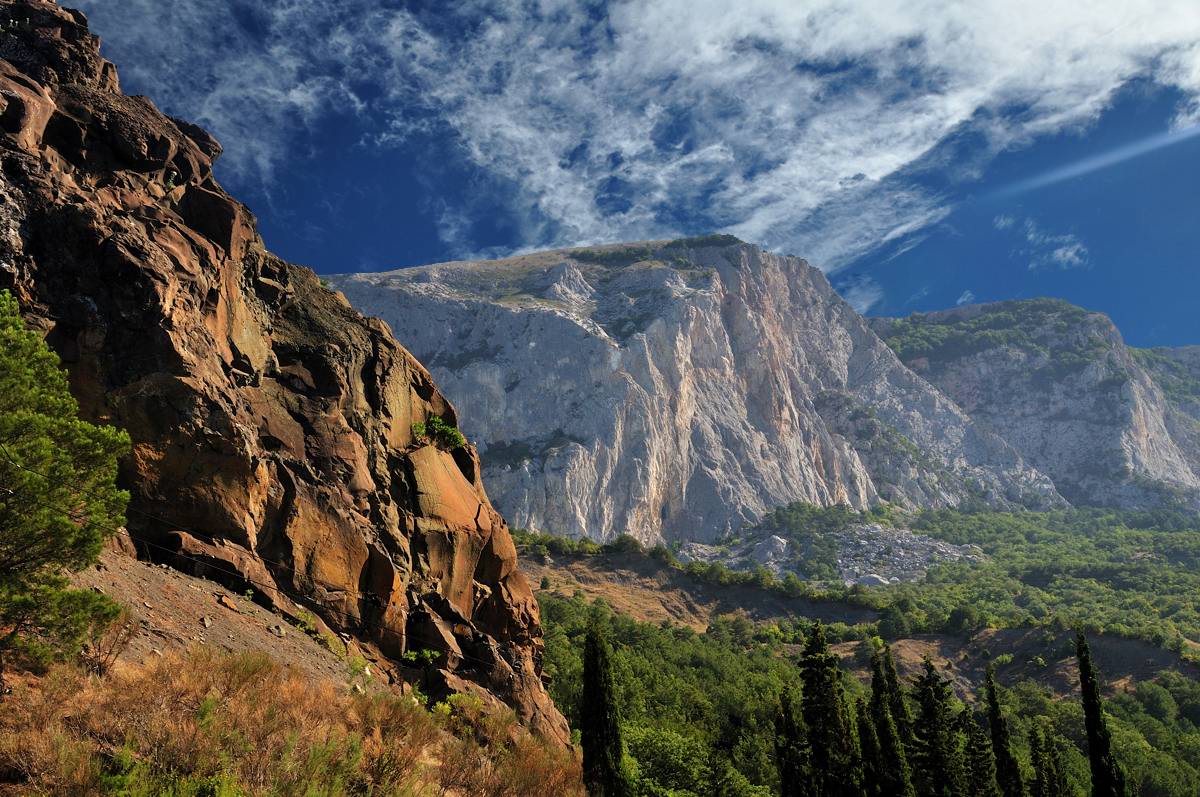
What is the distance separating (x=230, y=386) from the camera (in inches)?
842

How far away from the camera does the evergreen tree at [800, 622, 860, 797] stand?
103ft

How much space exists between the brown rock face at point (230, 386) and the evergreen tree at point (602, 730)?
129 cm

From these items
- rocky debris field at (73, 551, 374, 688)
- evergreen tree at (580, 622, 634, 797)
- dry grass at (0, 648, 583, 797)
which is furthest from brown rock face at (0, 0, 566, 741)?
dry grass at (0, 648, 583, 797)

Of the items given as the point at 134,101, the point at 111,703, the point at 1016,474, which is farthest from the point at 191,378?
the point at 1016,474

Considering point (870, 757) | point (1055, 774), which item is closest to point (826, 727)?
point (870, 757)

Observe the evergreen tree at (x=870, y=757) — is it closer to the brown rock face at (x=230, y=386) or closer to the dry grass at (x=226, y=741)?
the brown rock face at (x=230, y=386)

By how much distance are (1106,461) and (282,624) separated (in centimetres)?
21624

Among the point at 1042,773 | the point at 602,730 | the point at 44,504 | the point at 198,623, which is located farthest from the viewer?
the point at 1042,773

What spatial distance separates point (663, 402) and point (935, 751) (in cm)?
11390

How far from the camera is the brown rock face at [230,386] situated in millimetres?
18781

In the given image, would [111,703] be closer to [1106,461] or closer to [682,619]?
[682,619]

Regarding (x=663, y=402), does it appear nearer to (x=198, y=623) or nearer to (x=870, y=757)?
(x=870, y=757)

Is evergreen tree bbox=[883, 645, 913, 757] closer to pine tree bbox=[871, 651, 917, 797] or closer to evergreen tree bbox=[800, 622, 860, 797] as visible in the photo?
pine tree bbox=[871, 651, 917, 797]

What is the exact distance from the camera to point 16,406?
13305 millimetres
